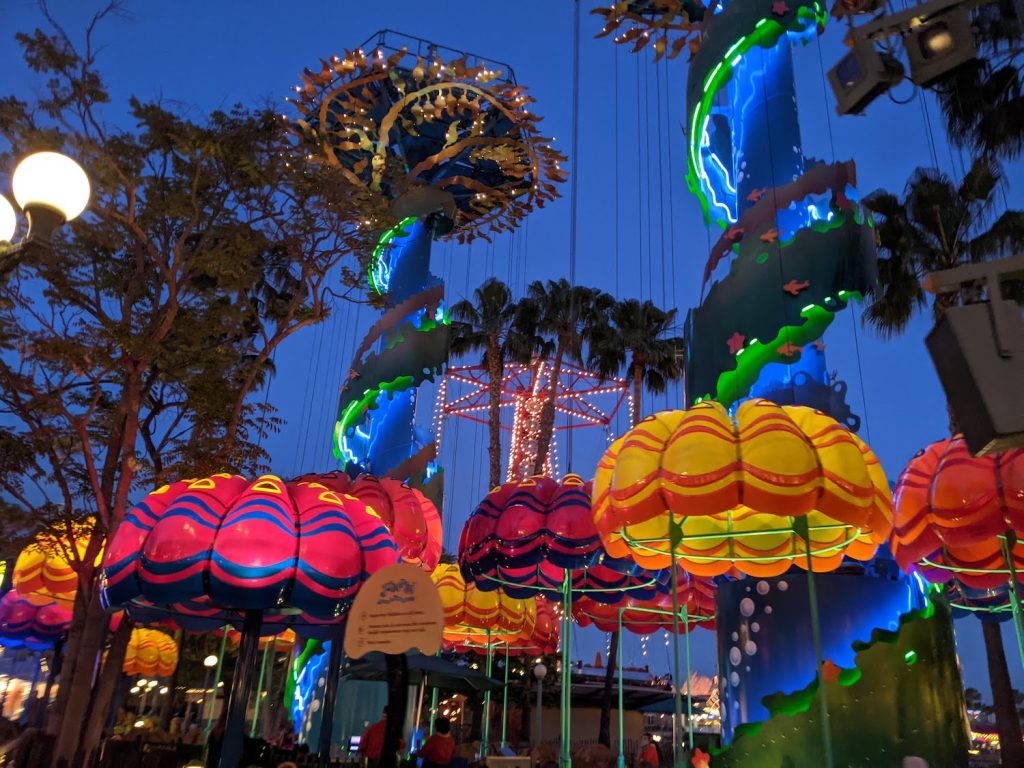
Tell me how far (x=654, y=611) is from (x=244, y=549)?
9.62m

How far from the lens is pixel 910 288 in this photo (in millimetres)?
18047

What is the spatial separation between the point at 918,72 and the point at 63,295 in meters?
10.9

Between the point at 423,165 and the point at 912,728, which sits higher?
the point at 423,165

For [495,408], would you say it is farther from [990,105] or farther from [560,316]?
[990,105]

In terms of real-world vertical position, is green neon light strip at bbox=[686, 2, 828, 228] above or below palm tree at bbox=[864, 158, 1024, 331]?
below

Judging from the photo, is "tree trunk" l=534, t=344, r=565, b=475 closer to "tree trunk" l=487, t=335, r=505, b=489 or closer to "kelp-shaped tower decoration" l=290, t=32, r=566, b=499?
"tree trunk" l=487, t=335, r=505, b=489

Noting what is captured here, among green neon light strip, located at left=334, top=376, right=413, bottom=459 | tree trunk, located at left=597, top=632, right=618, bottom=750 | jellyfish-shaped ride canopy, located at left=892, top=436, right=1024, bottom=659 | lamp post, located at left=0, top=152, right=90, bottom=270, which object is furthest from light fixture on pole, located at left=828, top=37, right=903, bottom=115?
tree trunk, located at left=597, top=632, right=618, bottom=750

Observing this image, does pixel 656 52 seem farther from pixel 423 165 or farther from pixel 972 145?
pixel 423 165

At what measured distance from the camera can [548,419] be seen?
2775 cm

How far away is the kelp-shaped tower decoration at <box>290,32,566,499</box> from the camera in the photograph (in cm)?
1814

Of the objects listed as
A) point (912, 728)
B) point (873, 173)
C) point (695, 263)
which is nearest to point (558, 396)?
point (912, 728)

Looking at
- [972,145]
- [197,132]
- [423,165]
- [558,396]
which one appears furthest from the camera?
[558,396]

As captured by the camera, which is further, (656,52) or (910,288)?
(910,288)

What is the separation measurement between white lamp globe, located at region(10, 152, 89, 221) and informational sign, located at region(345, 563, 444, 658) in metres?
3.07
